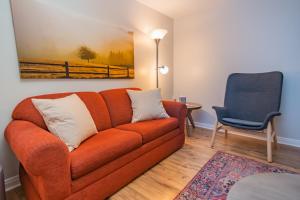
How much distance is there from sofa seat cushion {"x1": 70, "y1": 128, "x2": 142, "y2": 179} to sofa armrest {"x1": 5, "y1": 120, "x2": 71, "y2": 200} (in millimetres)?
83

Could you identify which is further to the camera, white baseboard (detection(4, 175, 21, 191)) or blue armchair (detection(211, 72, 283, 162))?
blue armchair (detection(211, 72, 283, 162))

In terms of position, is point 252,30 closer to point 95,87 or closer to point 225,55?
point 225,55

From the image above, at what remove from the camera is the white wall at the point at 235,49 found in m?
2.27

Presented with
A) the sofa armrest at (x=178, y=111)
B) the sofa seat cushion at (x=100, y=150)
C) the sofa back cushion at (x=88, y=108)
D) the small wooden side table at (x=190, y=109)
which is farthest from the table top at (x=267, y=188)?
the small wooden side table at (x=190, y=109)

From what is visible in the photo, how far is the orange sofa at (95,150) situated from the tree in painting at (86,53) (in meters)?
0.47

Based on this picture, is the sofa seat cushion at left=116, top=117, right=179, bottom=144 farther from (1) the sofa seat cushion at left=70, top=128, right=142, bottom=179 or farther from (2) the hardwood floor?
(2) the hardwood floor

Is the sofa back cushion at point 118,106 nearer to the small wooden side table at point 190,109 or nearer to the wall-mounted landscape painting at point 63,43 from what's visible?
the wall-mounted landscape painting at point 63,43

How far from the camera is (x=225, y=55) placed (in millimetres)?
2818

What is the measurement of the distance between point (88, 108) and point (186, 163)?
4.12ft

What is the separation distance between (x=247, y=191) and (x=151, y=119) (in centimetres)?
134

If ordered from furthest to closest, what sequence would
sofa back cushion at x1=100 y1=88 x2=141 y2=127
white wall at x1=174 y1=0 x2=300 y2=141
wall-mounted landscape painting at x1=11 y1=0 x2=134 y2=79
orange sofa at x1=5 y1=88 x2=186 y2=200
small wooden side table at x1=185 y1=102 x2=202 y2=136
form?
small wooden side table at x1=185 y1=102 x2=202 y2=136 → white wall at x1=174 y1=0 x2=300 y2=141 → sofa back cushion at x1=100 y1=88 x2=141 y2=127 → wall-mounted landscape painting at x1=11 y1=0 x2=134 y2=79 → orange sofa at x1=5 y1=88 x2=186 y2=200

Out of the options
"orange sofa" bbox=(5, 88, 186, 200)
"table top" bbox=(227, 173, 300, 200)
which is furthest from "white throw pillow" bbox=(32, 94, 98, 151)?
"table top" bbox=(227, 173, 300, 200)

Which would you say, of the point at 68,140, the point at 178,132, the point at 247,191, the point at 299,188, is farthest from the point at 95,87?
the point at 299,188

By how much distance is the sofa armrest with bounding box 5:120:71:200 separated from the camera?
3.00 feet
